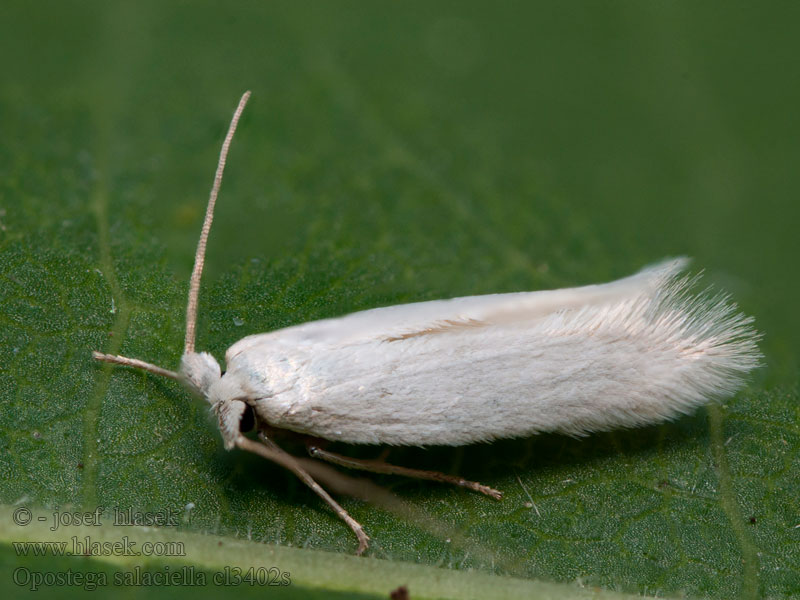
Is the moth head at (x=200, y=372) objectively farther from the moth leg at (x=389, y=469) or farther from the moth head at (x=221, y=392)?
the moth leg at (x=389, y=469)

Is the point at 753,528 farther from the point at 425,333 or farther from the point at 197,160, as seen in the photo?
the point at 197,160

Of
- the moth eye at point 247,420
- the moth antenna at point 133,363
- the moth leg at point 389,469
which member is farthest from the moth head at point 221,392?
the moth leg at point 389,469

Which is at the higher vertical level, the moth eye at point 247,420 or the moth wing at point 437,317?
the moth wing at point 437,317

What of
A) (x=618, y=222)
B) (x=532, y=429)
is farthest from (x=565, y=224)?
(x=532, y=429)

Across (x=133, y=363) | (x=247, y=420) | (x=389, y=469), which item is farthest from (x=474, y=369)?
(x=133, y=363)

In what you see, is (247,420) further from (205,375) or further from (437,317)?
(437,317)
